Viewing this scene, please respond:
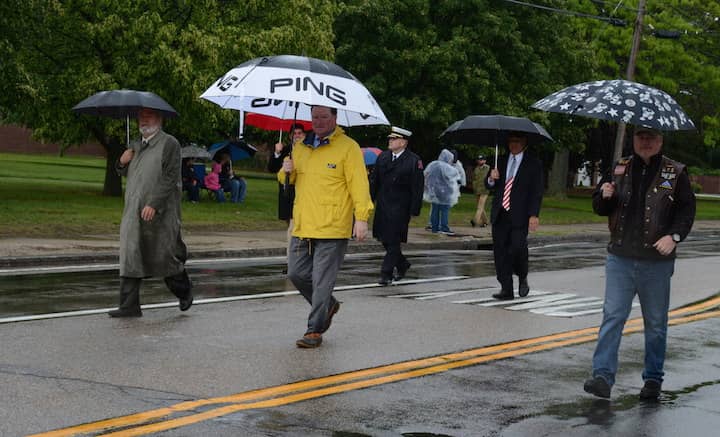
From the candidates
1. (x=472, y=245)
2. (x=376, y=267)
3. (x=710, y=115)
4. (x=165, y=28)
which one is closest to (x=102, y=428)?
(x=376, y=267)

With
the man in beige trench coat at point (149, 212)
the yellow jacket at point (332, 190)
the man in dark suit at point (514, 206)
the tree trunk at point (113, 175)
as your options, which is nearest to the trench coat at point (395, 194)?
the man in dark suit at point (514, 206)

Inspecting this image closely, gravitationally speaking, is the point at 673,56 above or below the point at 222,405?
above

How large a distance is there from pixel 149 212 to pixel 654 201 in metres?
4.45

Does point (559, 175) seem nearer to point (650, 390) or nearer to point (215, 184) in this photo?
point (215, 184)

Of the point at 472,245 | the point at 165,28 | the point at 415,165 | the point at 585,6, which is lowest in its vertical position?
the point at 472,245

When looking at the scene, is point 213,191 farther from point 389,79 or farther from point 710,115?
point 710,115

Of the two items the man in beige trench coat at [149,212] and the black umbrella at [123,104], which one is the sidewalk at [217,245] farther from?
the man in beige trench coat at [149,212]

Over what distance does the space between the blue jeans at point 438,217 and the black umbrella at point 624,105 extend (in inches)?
679

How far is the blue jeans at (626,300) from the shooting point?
778 cm

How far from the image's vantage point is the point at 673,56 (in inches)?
1870

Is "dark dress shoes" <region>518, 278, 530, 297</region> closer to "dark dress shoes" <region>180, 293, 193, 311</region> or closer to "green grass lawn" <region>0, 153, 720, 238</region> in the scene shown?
"dark dress shoes" <region>180, 293, 193, 311</region>

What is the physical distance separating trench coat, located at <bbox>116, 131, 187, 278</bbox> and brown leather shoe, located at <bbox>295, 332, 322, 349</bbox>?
69.4 inches

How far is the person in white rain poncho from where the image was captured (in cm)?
2522

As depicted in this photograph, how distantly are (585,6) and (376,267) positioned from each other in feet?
107
